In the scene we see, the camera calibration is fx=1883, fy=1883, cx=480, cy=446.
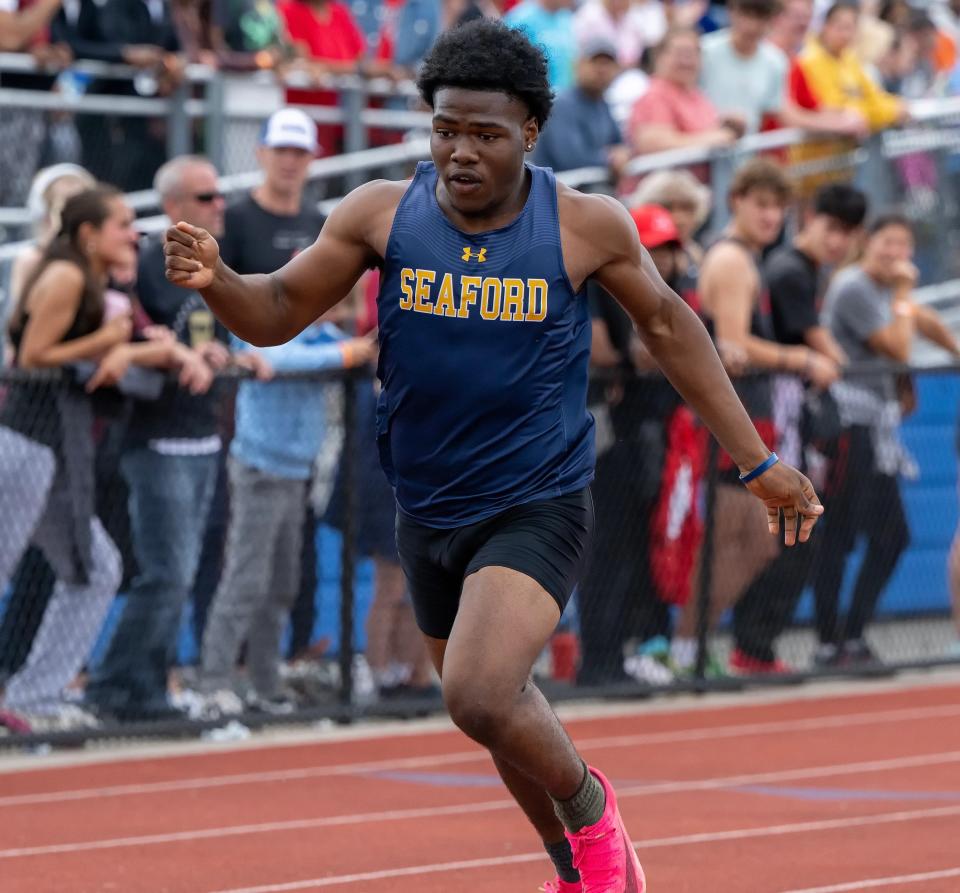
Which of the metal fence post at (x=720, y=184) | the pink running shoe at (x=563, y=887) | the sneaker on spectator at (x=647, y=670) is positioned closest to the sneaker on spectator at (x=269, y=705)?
the sneaker on spectator at (x=647, y=670)

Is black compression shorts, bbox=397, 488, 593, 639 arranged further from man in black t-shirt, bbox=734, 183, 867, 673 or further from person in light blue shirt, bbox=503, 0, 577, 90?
person in light blue shirt, bbox=503, 0, 577, 90

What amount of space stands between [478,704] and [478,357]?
87 cm

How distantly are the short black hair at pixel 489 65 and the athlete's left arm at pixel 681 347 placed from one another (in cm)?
32

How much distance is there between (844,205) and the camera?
10094 millimetres

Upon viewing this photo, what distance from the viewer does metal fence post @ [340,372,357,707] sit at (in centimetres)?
884

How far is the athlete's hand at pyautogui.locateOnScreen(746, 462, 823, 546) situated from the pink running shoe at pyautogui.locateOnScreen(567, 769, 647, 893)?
819 mm

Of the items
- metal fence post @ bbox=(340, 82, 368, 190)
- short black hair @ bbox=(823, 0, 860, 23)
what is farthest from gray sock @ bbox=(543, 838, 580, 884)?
short black hair @ bbox=(823, 0, 860, 23)

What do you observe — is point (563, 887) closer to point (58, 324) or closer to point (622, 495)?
point (58, 324)

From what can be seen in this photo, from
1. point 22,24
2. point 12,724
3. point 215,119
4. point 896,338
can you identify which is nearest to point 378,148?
point 215,119

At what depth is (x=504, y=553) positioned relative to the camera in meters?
4.64

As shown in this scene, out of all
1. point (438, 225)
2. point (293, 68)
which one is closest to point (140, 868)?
point (438, 225)

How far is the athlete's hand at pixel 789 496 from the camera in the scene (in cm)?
487

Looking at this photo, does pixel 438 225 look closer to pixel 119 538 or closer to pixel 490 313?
pixel 490 313

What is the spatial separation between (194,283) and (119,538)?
400cm
